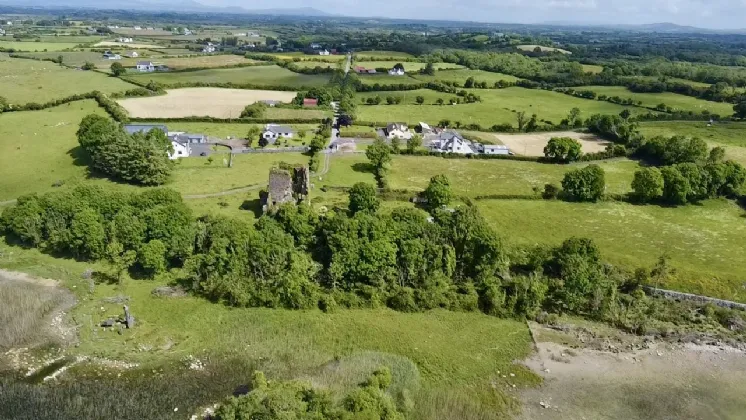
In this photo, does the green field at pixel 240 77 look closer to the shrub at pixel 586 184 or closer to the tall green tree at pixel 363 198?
the shrub at pixel 586 184

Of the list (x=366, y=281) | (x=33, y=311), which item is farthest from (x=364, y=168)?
(x=33, y=311)

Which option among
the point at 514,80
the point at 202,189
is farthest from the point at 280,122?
the point at 514,80

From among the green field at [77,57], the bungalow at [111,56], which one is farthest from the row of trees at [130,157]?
the bungalow at [111,56]

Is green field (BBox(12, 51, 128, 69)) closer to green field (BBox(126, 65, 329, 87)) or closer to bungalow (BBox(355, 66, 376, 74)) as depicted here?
green field (BBox(126, 65, 329, 87))

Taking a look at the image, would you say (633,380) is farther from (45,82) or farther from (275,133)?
(45,82)

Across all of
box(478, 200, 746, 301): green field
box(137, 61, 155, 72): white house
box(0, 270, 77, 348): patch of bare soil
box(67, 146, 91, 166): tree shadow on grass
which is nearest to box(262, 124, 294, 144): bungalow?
box(67, 146, 91, 166): tree shadow on grass

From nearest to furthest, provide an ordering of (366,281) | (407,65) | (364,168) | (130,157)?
(366,281)
(130,157)
(364,168)
(407,65)

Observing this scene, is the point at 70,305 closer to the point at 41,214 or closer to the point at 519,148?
the point at 41,214
